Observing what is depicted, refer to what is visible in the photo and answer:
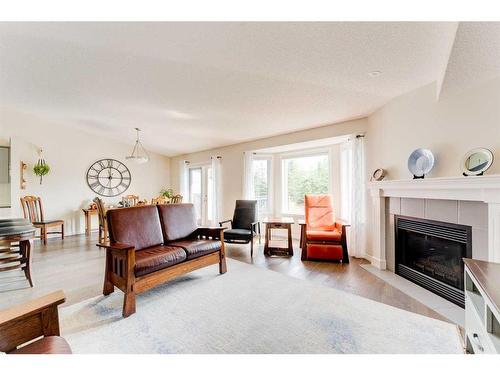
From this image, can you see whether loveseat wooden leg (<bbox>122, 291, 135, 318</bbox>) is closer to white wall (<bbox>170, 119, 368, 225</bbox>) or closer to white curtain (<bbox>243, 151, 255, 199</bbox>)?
white curtain (<bbox>243, 151, 255, 199</bbox>)

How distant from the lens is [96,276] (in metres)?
2.99

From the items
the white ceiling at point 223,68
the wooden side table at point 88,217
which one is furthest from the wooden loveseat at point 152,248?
the wooden side table at point 88,217

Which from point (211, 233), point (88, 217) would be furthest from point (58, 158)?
point (211, 233)

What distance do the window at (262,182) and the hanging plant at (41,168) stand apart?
474cm

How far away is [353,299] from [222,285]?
1418 millimetres

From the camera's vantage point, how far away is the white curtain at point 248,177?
5.09 m

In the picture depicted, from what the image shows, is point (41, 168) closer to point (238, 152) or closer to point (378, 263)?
point (238, 152)

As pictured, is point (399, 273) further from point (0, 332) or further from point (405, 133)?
point (0, 332)

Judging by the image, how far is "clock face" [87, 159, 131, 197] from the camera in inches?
239

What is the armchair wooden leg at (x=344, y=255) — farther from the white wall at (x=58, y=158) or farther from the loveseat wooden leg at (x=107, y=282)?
the white wall at (x=58, y=158)

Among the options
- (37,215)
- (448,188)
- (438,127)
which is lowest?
(37,215)

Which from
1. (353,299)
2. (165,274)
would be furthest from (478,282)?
(165,274)

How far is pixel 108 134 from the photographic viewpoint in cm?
600

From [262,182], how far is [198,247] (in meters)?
2.88
